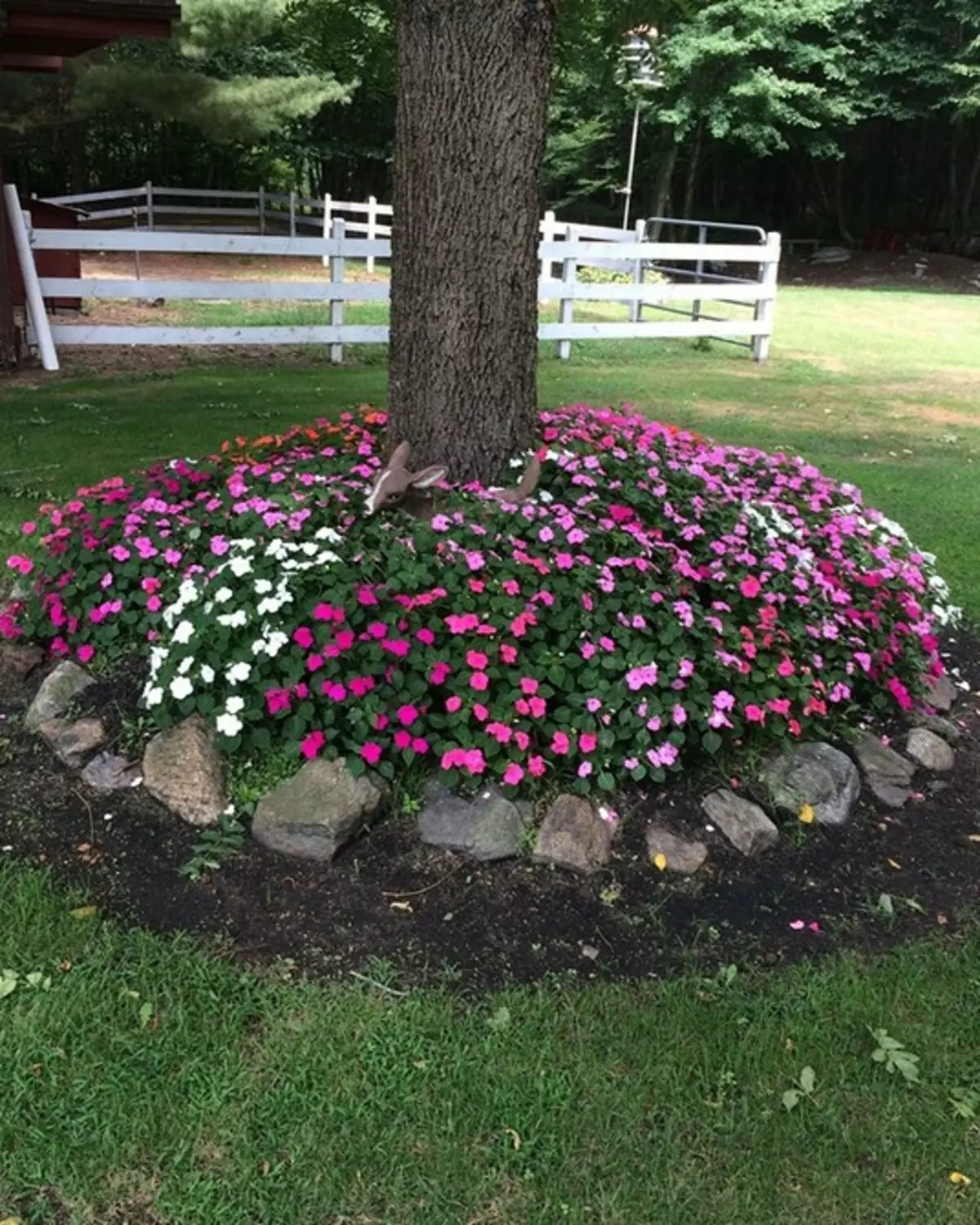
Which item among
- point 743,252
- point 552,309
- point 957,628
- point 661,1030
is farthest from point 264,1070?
point 552,309

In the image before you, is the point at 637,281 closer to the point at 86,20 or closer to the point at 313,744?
the point at 86,20

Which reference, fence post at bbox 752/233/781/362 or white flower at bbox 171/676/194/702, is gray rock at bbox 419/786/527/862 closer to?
white flower at bbox 171/676/194/702

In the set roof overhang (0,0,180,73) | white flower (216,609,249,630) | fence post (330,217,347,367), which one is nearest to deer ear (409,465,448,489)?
white flower (216,609,249,630)

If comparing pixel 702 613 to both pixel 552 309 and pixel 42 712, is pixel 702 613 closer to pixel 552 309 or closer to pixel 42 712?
pixel 42 712

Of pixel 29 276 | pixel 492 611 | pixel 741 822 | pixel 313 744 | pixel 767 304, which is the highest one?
pixel 29 276

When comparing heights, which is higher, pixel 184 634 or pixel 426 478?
pixel 426 478

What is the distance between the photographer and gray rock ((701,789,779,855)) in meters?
3.03

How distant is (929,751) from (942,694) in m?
0.46

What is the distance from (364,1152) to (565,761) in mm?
1196

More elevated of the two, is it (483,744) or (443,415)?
(443,415)

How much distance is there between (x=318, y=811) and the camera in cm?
290

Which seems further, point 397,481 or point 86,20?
point 86,20

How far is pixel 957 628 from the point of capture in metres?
4.73

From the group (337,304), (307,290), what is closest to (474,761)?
(307,290)
